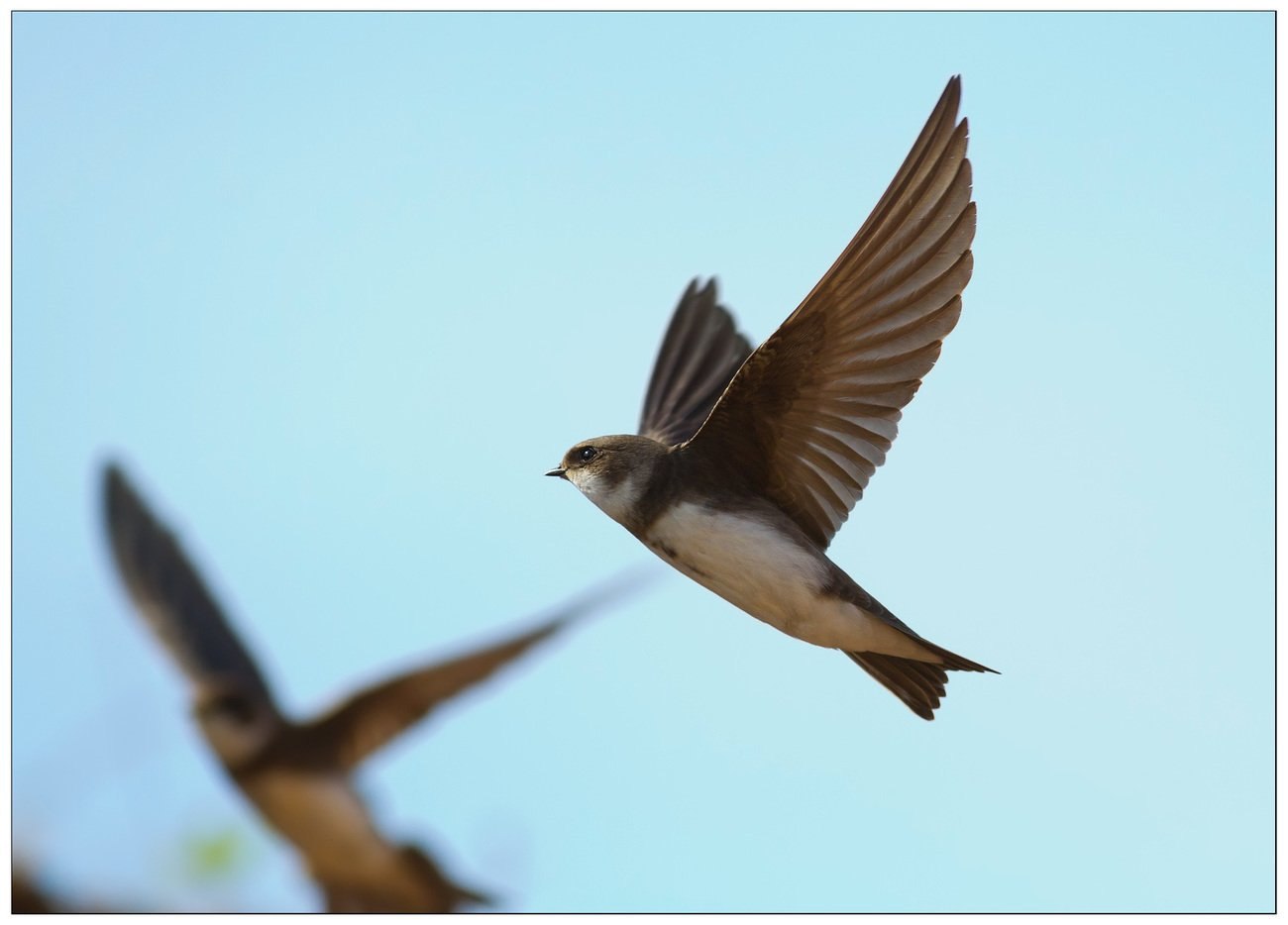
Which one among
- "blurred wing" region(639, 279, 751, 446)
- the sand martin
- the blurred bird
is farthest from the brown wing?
the blurred bird

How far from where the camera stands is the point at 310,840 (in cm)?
134

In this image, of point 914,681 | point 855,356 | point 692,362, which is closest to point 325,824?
point 855,356

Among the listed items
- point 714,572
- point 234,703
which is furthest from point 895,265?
point 234,703

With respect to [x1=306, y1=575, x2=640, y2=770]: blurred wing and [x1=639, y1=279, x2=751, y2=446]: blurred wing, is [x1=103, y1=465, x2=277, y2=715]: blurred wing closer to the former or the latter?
[x1=306, y1=575, x2=640, y2=770]: blurred wing

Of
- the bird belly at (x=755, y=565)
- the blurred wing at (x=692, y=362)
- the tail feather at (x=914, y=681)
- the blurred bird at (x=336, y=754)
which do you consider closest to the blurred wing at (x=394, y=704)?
the blurred bird at (x=336, y=754)

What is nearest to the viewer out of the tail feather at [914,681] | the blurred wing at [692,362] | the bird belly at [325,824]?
the bird belly at [325,824]

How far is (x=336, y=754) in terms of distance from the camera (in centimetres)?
167

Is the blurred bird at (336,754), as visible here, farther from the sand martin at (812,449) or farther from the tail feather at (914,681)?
the tail feather at (914,681)

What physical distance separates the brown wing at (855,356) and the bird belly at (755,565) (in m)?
0.18

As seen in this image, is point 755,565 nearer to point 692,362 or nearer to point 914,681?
point 914,681

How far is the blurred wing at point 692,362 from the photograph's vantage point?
5141mm

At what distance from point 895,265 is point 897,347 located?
22cm

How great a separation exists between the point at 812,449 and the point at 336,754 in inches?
90.3

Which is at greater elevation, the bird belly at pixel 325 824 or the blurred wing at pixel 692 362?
the blurred wing at pixel 692 362
